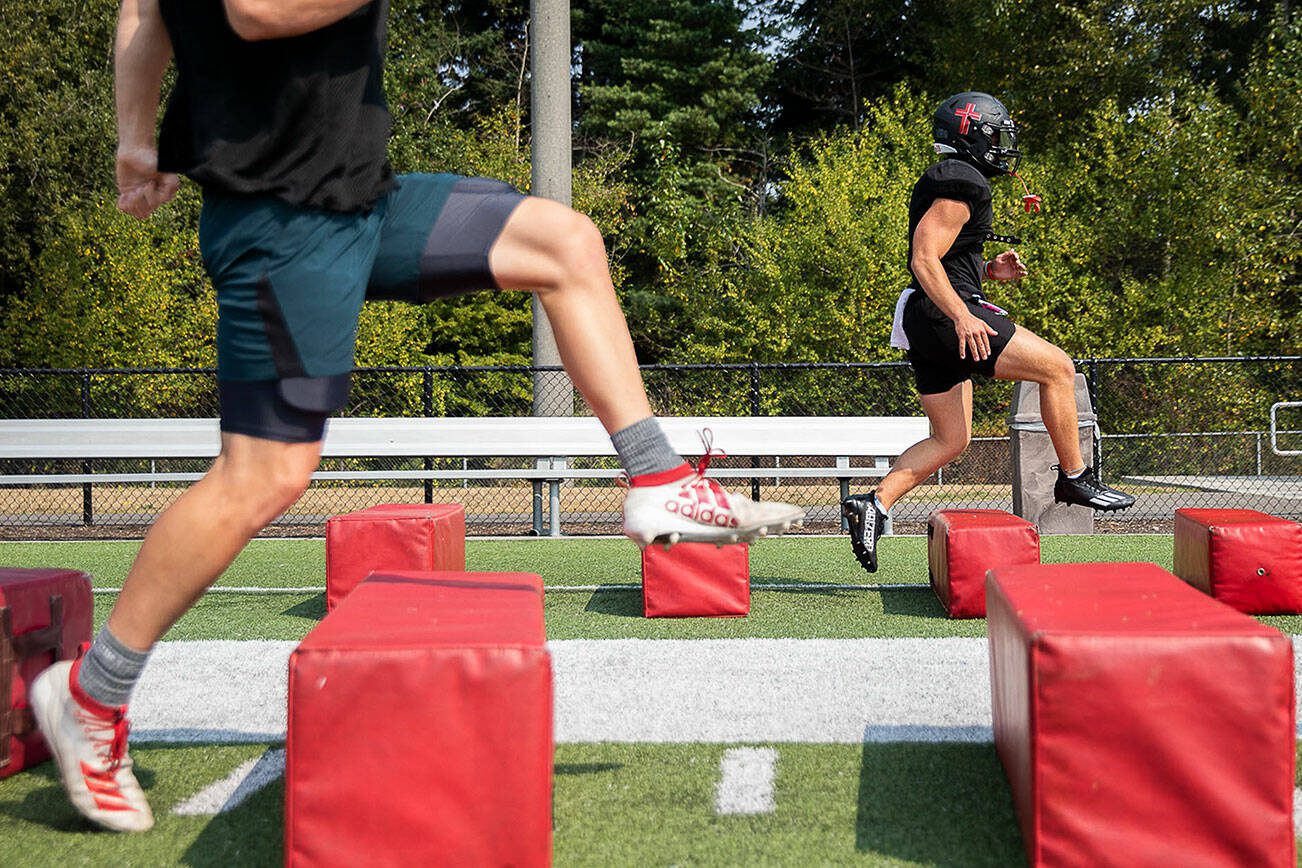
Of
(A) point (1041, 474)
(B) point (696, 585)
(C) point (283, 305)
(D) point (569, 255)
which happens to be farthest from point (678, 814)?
(A) point (1041, 474)

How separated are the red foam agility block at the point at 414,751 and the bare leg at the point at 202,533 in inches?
16.1

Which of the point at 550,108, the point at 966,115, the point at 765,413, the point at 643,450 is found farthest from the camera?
the point at 765,413

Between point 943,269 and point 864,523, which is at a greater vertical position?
point 943,269

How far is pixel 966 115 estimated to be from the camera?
5629 mm

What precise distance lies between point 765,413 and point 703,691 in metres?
14.0

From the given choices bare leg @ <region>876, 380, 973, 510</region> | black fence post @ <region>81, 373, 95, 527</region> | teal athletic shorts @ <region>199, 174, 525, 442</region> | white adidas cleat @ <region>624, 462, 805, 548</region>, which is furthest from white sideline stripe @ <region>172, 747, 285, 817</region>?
black fence post @ <region>81, 373, 95, 527</region>

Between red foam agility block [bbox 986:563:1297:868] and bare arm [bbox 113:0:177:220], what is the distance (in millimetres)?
2068

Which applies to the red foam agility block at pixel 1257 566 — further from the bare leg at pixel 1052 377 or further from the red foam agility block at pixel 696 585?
the red foam agility block at pixel 696 585

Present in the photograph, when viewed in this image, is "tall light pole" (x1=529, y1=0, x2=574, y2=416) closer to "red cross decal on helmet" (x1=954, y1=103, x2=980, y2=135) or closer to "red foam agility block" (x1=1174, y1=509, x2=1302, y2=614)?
"red cross decal on helmet" (x1=954, y1=103, x2=980, y2=135)

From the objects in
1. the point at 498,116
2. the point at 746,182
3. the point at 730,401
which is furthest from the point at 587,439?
the point at 746,182

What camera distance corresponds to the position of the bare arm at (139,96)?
99.8 inches

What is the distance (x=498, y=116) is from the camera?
28.0 m

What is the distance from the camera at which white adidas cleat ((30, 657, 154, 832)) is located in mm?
2387

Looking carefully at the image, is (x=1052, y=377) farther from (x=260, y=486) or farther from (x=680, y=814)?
(x=260, y=486)
